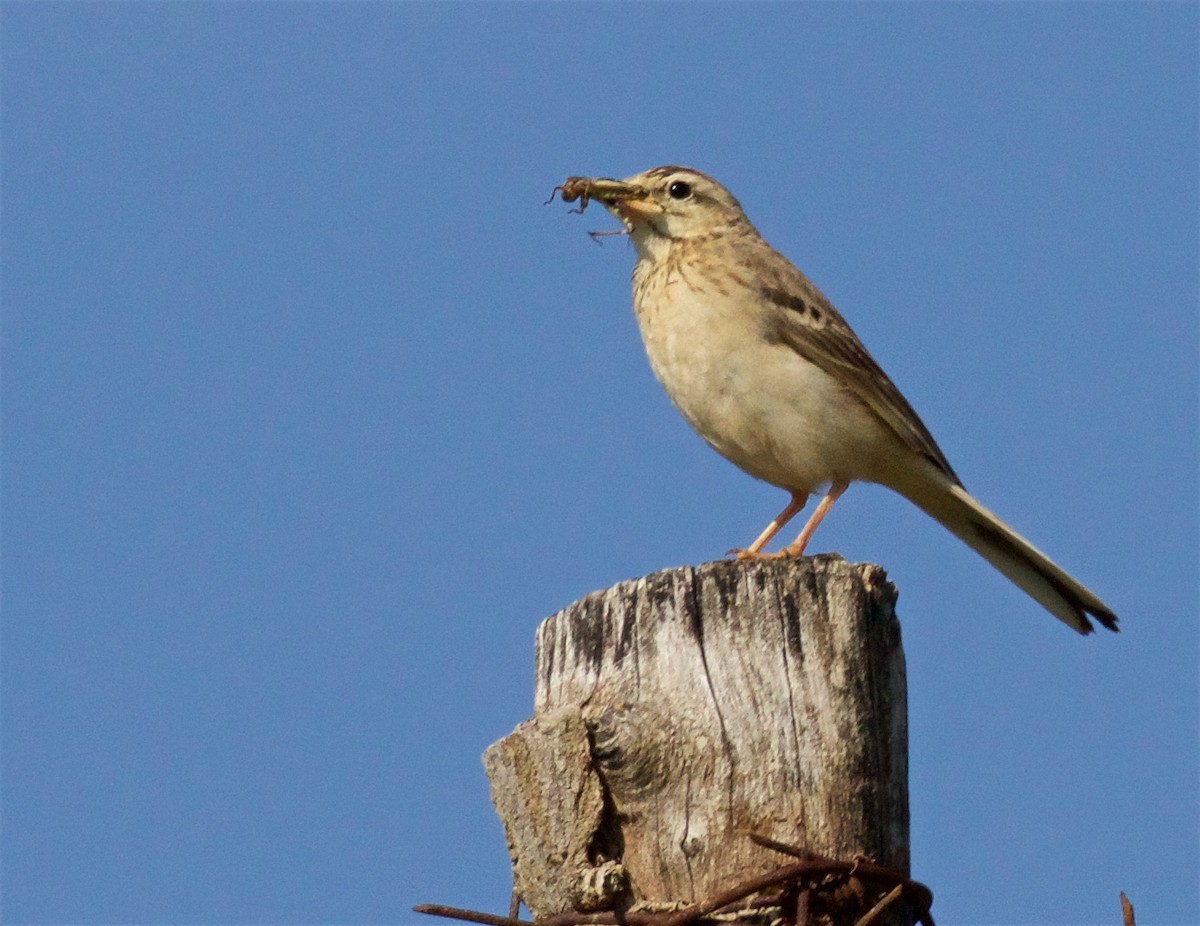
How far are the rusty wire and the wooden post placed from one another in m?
0.05

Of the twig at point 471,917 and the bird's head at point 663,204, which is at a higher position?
the bird's head at point 663,204

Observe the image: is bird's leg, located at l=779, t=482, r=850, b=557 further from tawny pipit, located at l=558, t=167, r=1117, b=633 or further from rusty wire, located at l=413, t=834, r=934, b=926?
rusty wire, located at l=413, t=834, r=934, b=926

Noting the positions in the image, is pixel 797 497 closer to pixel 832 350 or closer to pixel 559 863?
pixel 832 350

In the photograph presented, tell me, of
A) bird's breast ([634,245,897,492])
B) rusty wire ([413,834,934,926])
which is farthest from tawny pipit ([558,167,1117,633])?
rusty wire ([413,834,934,926])

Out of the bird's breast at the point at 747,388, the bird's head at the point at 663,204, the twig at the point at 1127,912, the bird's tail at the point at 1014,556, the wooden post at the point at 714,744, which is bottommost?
A: the twig at the point at 1127,912

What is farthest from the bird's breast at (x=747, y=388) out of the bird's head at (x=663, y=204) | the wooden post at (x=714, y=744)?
the wooden post at (x=714, y=744)

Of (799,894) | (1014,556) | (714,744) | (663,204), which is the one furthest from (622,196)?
(799,894)

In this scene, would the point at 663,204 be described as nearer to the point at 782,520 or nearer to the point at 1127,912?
the point at 782,520

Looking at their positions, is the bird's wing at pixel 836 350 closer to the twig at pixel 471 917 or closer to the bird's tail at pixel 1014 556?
the bird's tail at pixel 1014 556

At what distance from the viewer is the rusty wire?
13.3 feet

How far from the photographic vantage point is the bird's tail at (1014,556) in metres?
7.52

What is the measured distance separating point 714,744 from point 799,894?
0.44 m

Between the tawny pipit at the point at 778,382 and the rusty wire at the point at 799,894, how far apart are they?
3.64 metres

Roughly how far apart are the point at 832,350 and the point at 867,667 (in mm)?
4135
